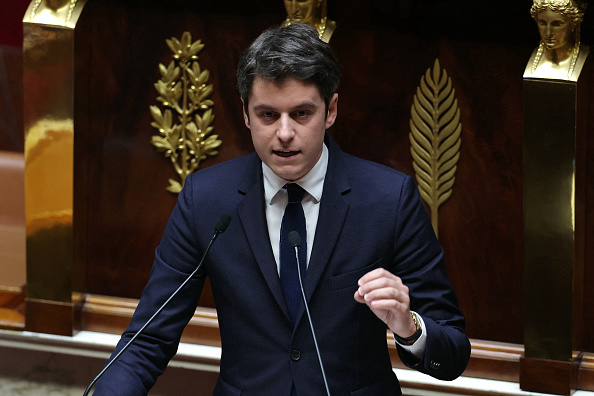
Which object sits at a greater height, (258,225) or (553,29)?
(553,29)

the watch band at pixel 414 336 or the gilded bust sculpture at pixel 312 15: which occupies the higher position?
the gilded bust sculpture at pixel 312 15

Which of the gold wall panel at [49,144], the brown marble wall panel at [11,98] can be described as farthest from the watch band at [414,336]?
the brown marble wall panel at [11,98]

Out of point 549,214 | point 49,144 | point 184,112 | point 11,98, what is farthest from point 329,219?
point 11,98

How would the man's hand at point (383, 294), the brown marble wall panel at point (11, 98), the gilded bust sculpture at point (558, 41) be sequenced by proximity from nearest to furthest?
1. the man's hand at point (383, 294)
2. the gilded bust sculpture at point (558, 41)
3. the brown marble wall panel at point (11, 98)

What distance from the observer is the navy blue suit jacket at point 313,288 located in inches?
62.7

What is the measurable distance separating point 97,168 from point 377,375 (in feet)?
3.96

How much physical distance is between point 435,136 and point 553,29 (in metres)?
0.37

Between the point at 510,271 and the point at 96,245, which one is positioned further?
the point at 96,245

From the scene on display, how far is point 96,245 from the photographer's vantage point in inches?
103

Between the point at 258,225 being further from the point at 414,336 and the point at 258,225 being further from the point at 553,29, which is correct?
the point at 553,29

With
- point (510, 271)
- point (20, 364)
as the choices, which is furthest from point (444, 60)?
point (20, 364)

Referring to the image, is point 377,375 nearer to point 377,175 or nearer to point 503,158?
point 377,175

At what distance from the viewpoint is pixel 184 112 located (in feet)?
8.26

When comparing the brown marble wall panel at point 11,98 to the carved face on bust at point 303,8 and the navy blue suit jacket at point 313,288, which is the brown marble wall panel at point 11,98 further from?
the navy blue suit jacket at point 313,288
